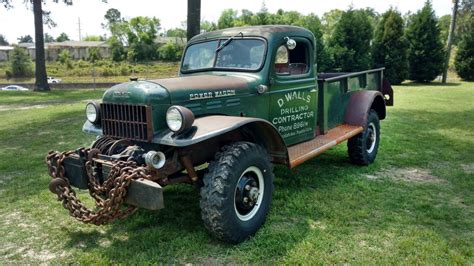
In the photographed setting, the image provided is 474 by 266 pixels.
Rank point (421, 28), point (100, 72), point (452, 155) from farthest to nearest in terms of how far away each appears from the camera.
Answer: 1. point (100, 72)
2. point (421, 28)
3. point (452, 155)

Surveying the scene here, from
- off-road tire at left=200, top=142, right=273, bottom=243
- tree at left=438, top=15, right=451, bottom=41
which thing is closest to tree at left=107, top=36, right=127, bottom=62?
tree at left=438, top=15, right=451, bottom=41

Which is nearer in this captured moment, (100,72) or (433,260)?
(433,260)

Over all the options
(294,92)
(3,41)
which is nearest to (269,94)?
(294,92)

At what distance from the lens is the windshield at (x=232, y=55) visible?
445 cm

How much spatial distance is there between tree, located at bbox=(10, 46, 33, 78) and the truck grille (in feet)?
137

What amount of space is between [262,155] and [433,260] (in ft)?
5.39

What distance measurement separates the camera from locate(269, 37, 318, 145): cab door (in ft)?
14.9

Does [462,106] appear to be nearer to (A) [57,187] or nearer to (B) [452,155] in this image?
(B) [452,155]

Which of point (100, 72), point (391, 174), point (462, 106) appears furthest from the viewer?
point (100, 72)

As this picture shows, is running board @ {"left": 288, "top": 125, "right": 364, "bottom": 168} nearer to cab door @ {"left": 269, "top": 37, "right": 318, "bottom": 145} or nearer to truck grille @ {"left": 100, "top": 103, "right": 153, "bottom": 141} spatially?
cab door @ {"left": 269, "top": 37, "right": 318, "bottom": 145}

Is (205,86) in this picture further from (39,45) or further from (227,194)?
(39,45)

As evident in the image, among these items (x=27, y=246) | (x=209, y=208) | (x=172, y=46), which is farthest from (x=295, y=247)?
Result: (x=172, y=46)

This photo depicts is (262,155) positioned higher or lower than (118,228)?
higher

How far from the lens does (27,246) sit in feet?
11.5
